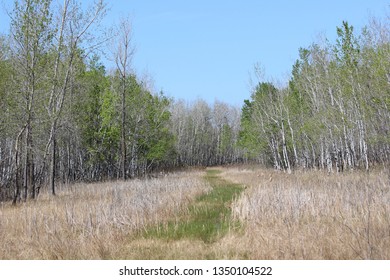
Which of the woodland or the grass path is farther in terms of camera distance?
the woodland

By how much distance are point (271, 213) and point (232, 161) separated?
72.0m

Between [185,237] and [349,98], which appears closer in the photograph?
[185,237]

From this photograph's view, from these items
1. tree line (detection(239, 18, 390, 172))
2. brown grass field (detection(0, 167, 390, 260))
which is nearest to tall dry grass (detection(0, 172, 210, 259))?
brown grass field (detection(0, 167, 390, 260))

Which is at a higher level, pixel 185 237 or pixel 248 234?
pixel 248 234

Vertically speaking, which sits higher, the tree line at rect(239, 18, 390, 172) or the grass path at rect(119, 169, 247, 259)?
the tree line at rect(239, 18, 390, 172)

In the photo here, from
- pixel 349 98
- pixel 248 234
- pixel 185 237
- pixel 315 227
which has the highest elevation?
pixel 349 98

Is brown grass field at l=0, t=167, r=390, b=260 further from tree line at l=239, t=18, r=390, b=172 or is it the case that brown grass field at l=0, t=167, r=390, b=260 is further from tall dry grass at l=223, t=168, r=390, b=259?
tree line at l=239, t=18, r=390, b=172

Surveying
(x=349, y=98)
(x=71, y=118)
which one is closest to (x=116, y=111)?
(x=71, y=118)

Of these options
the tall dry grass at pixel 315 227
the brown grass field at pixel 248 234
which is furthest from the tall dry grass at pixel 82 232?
the tall dry grass at pixel 315 227

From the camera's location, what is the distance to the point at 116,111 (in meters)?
29.3

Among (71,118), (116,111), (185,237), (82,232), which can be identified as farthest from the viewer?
(116,111)

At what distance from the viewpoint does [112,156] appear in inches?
1345

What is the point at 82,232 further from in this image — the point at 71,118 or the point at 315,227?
the point at 71,118

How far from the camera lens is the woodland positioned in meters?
14.9
